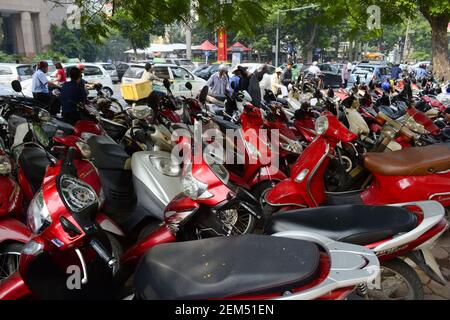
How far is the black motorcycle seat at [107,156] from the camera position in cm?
371

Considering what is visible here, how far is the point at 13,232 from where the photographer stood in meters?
2.61

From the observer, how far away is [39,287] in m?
2.10

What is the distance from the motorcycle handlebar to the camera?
1807 mm

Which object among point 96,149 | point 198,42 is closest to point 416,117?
point 96,149

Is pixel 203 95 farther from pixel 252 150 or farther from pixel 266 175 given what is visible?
pixel 266 175

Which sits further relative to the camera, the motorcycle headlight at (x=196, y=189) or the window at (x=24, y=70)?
the window at (x=24, y=70)

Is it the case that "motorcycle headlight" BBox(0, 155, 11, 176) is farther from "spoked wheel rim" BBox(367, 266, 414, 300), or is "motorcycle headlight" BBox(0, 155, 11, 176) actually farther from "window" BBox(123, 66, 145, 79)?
"window" BBox(123, 66, 145, 79)

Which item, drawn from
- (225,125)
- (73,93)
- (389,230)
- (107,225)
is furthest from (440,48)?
(107,225)

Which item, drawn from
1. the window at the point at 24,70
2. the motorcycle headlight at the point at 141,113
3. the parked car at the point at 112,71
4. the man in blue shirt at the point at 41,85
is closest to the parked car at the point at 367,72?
the man in blue shirt at the point at 41,85

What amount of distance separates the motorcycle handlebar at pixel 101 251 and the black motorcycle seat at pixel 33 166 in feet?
5.78

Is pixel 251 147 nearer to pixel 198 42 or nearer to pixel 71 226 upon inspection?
pixel 71 226

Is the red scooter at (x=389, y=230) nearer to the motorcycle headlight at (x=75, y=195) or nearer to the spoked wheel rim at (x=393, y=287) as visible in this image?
the spoked wheel rim at (x=393, y=287)

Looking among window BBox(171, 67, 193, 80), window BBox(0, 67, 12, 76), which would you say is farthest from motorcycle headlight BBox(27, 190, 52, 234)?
window BBox(0, 67, 12, 76)
